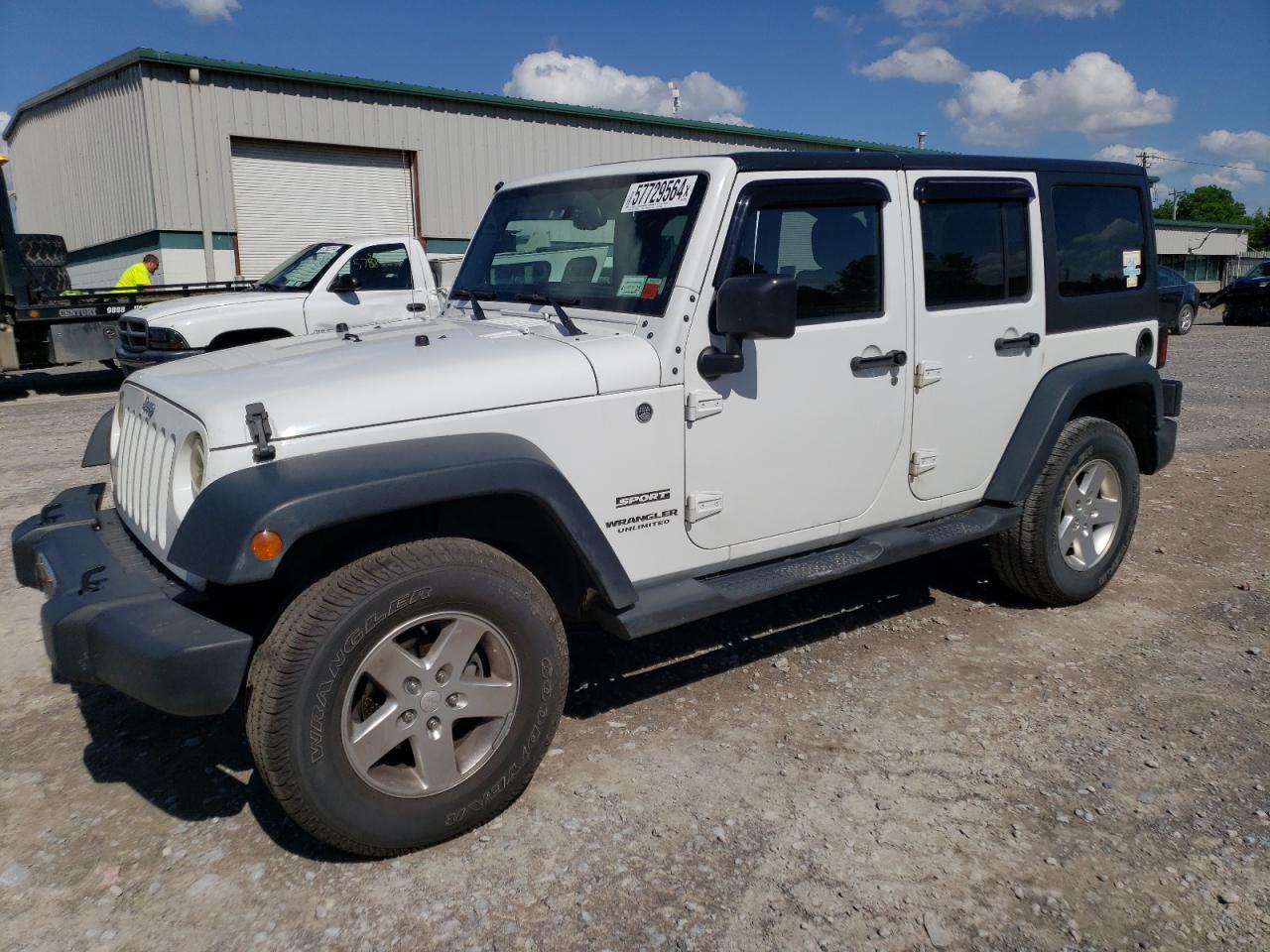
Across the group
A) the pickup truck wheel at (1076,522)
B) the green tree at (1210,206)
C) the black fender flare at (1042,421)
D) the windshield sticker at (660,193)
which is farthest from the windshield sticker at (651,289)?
the green tree at (1210,206)

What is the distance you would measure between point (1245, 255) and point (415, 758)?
63.8m

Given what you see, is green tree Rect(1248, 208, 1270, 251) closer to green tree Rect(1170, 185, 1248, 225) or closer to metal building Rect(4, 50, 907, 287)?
green tree Rect(1170, 185, 1248, 225)

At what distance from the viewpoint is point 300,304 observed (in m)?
9.99

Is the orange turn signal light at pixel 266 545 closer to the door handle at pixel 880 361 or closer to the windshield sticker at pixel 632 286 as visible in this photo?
the windshield sticker at pixel 632 286

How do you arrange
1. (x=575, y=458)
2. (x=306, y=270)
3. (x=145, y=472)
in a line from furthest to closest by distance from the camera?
1. (x=306, y=270)
2. (x=145, y=472)
3. (x=575, y=458)

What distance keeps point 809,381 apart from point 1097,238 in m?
2.13

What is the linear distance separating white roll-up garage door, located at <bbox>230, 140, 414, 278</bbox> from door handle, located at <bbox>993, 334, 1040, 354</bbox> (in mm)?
16614

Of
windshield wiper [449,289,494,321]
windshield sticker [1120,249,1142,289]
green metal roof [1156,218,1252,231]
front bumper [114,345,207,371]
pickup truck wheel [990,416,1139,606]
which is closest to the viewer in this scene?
windshield wiper [449,289,494,321]

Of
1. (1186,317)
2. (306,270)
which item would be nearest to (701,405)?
(306,270)

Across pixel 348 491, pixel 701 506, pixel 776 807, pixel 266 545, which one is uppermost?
pixel 348 491

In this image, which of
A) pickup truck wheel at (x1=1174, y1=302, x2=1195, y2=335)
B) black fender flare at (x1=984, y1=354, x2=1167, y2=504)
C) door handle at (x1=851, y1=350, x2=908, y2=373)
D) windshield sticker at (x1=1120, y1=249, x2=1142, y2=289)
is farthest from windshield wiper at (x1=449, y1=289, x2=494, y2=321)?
pickup truck wheel at (x1=1174, y1=302, x2=1195, y2=335)

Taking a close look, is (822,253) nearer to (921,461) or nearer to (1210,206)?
(921,461)

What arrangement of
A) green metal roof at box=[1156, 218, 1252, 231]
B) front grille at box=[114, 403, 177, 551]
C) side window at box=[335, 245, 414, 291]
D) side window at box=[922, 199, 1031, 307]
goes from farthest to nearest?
green metal roof at box=[1156, 218, 1252, 231] → side window at box=[335, 245, 414, 291] → side window at box=[922, 199, 1031, 307] → front grille at box=[114, 403, 177, 551]

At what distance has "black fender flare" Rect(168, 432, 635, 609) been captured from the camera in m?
2.53
